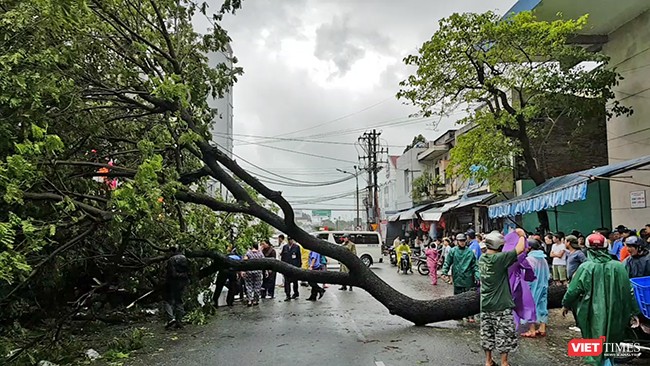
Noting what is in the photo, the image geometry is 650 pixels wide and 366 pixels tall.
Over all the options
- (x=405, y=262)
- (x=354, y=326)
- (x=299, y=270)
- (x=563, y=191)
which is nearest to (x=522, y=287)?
(x=354, y=326)

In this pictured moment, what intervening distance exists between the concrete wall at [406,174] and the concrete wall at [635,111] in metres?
24.4

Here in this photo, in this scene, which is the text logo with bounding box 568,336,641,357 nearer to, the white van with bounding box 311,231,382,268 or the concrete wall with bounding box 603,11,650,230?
the concrete wall with bounding box 603,11,650,230

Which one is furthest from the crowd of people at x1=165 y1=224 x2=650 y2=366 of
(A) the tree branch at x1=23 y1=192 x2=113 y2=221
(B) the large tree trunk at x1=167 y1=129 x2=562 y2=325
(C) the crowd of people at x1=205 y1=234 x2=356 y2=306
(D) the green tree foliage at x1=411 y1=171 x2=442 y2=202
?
(D) the green tree foliage at x1=411 y1=171 x2=442 y2=202

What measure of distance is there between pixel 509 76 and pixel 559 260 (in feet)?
20.0

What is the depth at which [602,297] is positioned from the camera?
18.8 ft

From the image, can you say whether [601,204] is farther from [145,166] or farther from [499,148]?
[145,166]

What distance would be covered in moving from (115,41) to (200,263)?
5.10 meters

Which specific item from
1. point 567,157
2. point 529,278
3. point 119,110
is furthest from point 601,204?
point 119,110

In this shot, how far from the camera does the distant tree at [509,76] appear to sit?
15.5 metres

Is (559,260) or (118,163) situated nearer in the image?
(118,163)

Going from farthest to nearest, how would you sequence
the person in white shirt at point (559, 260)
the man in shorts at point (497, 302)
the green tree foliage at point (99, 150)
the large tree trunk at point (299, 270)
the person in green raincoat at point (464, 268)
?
the person in white shirt at point (559, 260) < the person in green raincoat at point (464, 268) < the large tree trunk at point (299, 270) < the green tree foliage at point (99, 150) < the man in shorts at point (497, 302)

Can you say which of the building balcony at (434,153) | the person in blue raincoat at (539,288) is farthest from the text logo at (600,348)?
the building balcony at (434,153)

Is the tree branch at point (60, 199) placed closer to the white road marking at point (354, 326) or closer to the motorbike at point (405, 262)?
the white road marking at point (354, 326)

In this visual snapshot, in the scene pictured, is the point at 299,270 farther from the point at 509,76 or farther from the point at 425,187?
the point at 425,187
